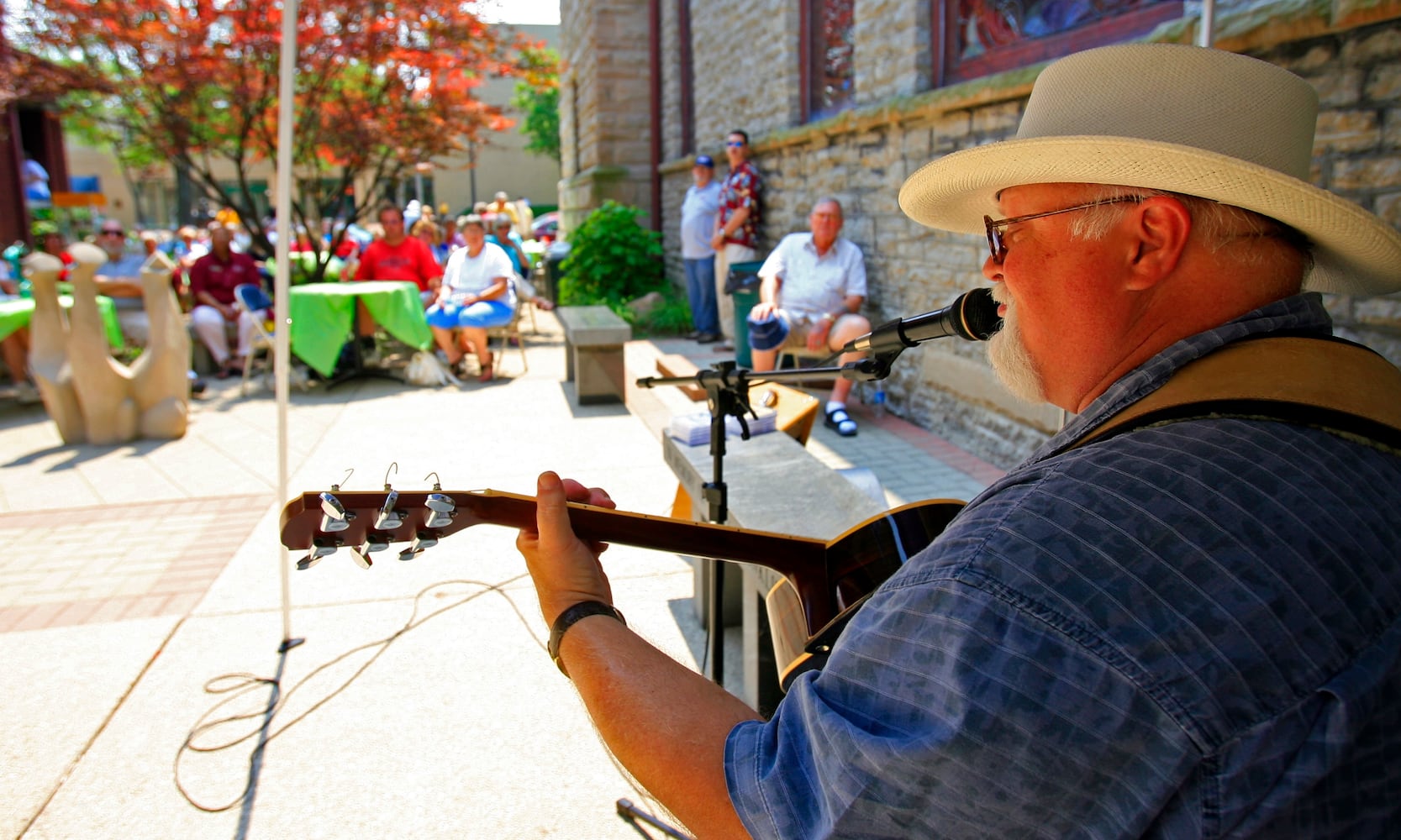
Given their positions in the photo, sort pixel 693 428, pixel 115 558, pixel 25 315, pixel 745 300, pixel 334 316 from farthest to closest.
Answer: pixel 334 316, pixel 745 300, pixel 25 315, pixel 115 558, pixel 693 428

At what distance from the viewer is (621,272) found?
12.0m

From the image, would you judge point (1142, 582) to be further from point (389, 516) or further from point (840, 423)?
point (840, 423)

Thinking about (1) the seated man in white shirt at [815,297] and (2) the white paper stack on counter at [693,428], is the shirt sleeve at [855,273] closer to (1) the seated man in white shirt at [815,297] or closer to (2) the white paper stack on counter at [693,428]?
(1) the seated man in white shirt at [815,297]

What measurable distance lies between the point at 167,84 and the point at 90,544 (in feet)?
21.3

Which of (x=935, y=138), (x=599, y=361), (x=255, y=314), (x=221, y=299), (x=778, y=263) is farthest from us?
(x=221, y=299)

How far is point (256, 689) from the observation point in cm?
307

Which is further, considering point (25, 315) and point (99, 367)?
point (25, 315)

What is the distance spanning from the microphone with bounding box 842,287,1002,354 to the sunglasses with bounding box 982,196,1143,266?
14cm

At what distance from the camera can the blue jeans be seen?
995 centimetres

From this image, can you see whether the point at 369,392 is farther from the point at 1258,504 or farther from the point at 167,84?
the point at 1258,504

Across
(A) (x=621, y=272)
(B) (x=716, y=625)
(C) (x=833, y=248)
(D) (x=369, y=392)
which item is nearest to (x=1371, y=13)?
(B) (x=716, y=625)

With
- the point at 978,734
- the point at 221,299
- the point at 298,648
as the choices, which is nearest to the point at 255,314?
the point at 221,299

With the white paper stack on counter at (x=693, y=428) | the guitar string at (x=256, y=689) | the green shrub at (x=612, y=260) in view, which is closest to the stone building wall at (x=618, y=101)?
the green shrub at (x=612, y=260)

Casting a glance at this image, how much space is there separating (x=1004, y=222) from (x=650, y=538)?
711mm
